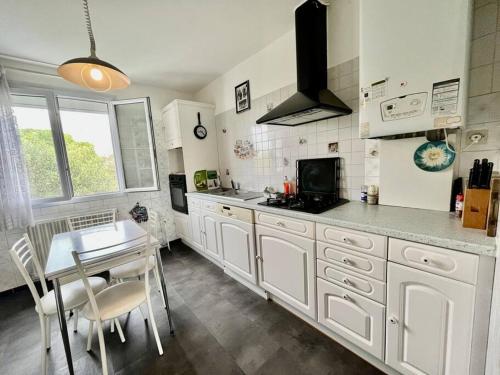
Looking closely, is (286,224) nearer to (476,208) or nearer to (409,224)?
(409,224)

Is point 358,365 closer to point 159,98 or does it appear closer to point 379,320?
point 379,320

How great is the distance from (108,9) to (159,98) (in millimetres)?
1639

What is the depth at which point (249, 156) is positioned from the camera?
258 centimetres

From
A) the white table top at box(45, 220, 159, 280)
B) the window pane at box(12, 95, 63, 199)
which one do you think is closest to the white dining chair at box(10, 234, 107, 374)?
the white table top at box(45, 220, 159, 280)

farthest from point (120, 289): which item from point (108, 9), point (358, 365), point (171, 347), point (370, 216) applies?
point (108, 9)

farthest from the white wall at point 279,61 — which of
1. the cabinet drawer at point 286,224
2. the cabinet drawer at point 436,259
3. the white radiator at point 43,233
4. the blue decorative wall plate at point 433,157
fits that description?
the white radiator at point 43,233

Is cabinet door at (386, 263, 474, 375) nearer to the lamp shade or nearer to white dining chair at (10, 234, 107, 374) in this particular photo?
white dining chair at (10, 234, 107, 374)

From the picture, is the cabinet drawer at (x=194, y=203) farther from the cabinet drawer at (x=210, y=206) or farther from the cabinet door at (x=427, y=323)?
the cabinet door at (x=427, y=323)

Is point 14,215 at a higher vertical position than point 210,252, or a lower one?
higher

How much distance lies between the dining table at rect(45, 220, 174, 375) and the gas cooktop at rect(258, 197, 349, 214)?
3.10 feet

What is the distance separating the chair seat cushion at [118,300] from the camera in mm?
1248

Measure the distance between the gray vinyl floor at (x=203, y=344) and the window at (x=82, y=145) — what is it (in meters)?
1.31

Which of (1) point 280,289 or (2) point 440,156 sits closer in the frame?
(2) point 440,156

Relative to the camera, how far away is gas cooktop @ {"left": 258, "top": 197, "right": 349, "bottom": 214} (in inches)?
58.1
